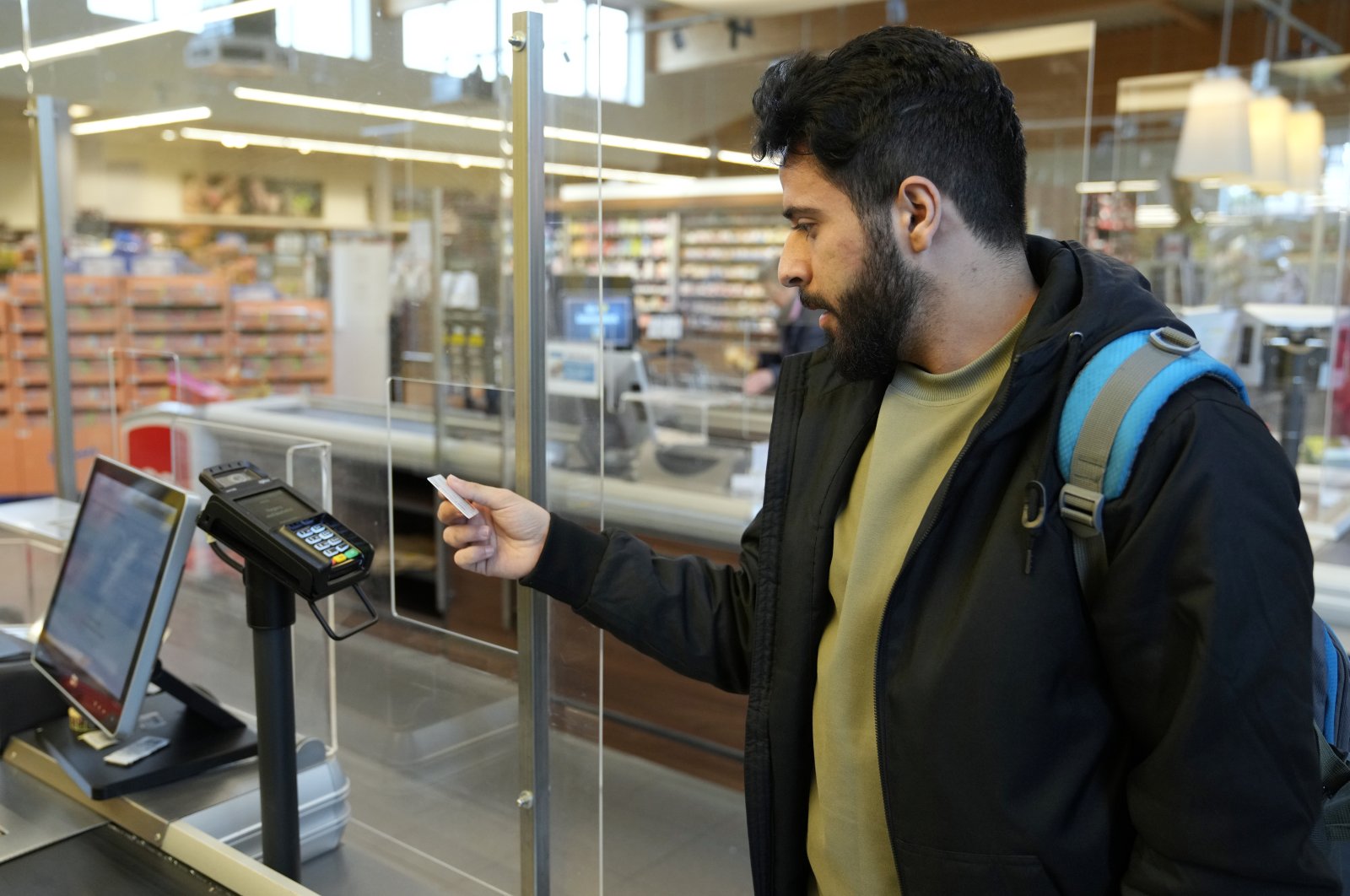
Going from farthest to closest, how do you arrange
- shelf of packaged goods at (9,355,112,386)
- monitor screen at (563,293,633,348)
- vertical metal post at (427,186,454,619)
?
shelf of packaged goods at (9,355,112,386) → monitor screen at (563,293,633,348) → vertical metal post at (427,186,454,619)

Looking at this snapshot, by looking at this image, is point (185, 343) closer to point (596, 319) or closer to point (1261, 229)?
point (596, 319)

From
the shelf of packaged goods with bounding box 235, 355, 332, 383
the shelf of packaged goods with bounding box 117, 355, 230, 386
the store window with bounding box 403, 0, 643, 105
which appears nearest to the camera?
the store window with bounding box 403, 0, 643, 105

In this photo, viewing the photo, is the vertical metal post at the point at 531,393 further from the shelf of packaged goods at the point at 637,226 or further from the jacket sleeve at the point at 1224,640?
the shelf of packaged goods at the point at 637,226

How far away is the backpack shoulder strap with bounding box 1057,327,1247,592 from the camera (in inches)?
37.2

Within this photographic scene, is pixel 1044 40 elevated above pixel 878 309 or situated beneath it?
elevated above

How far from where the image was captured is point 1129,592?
3.08 feet

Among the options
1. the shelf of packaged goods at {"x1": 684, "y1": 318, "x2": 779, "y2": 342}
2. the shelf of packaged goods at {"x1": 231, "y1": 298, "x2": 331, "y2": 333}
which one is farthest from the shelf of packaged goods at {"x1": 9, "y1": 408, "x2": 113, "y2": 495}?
the shelf of packaged goods at {"x1": 684, "y1": 318, "x2": 779, "y2": 342}

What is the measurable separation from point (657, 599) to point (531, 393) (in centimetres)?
36

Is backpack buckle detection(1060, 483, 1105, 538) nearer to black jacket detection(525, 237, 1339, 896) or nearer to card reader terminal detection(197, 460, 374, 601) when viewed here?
black jacket detection(525, 237, 1339, 896)

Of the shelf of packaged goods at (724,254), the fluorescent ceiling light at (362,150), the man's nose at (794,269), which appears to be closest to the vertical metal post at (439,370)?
the fluorescent ceiling light at (362,150)

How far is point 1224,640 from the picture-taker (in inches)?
34.9

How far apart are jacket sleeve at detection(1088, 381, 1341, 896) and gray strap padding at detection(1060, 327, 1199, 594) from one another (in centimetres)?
3

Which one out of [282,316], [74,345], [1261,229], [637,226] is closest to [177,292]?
[282,316]

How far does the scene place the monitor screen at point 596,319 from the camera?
385 centimetres
